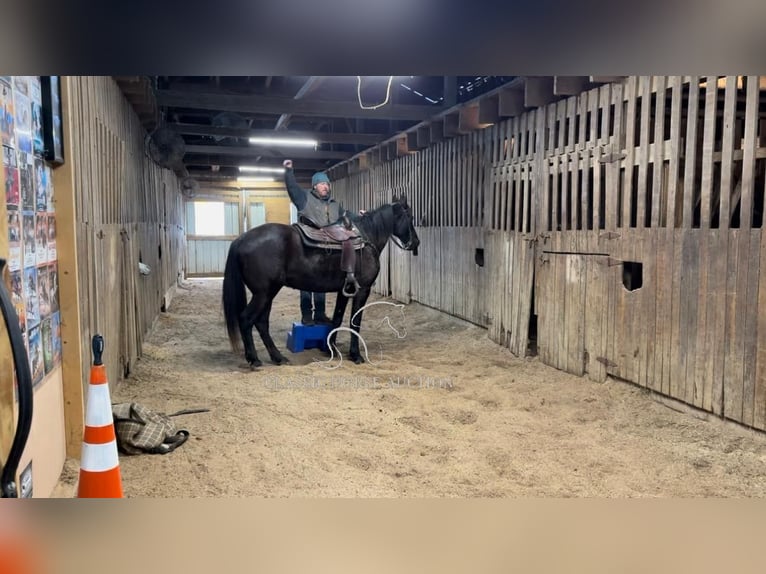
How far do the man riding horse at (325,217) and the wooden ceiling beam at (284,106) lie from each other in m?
2.18

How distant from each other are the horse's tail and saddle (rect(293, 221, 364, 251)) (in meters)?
0.67

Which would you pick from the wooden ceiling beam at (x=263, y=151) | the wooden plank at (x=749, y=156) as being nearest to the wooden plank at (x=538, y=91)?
the wooden plank at (x=749, y=156)

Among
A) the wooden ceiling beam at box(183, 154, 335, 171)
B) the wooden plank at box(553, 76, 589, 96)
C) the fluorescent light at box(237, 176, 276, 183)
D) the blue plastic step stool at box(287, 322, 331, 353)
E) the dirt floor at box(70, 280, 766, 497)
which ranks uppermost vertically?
the wooden ceiling beam at box(183, 154, 335, 171)

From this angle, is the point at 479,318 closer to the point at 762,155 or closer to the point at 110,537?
the point at 762,155

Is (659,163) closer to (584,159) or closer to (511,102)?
(584,159)

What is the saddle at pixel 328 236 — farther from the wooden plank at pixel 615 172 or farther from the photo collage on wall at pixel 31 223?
the photo collage on wall at pixel 31 223

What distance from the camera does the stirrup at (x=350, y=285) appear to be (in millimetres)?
5625

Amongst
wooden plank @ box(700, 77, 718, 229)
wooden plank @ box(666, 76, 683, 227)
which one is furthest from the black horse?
wooden plank @ box(700, 77, 718, 229)

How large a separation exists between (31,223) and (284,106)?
18.6 ft

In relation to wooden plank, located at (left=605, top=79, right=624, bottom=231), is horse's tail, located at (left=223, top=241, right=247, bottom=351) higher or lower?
lower

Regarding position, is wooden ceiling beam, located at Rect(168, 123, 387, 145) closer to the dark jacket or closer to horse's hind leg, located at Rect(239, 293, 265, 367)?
the dark jacket

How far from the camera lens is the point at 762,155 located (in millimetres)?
3324

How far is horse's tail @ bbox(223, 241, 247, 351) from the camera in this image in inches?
210

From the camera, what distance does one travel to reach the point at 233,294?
5.34m
